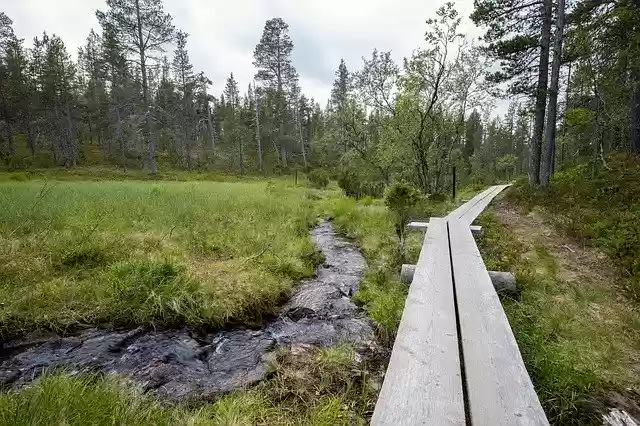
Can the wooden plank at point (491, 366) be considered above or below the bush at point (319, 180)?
below

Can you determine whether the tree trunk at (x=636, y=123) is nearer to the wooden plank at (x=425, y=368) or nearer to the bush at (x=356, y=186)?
the bush at (x=356, y=186)

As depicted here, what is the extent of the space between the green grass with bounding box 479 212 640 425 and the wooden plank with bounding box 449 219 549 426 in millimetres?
562

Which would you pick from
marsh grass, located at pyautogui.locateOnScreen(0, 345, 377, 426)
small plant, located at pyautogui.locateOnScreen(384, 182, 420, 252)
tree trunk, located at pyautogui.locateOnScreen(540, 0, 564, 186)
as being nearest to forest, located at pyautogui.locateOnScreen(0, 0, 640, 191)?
tree trunk, located at pyautogui.locateOnScreen(540, 0, 564, 186)

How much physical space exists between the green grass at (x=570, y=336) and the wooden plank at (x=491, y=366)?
0.56m

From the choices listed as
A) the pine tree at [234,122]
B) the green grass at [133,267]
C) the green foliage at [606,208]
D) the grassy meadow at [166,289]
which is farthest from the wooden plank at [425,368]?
the pine tree at [234,122]

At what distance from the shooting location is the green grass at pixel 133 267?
14.5 feet

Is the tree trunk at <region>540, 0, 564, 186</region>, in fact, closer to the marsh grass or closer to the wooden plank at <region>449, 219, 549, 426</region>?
the wooden plank at <region>449, 219, 549, 426</region>

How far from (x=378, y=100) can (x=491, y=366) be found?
19.8 m

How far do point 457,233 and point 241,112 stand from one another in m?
46.6

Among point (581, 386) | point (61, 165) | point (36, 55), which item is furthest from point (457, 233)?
point (36, 55)

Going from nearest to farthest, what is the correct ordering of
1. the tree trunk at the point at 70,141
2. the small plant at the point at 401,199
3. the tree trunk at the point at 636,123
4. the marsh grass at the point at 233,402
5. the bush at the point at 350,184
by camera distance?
the marsh grass at the point at 233,402
the small plant at the point at 401,199
the tree trunk at the point at 636,123
the bush at the point at 350,184
the tree trunk at the point at 70,141

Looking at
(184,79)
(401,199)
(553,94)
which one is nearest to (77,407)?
(401,199)

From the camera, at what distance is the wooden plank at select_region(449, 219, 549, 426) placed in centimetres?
159

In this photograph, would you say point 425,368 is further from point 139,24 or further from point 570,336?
point 139,24
